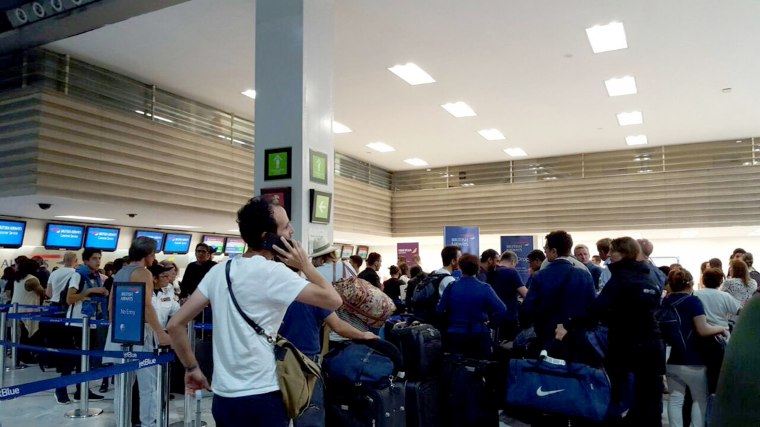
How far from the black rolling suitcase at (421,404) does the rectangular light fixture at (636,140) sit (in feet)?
33.6

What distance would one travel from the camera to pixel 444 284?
5.74 metres

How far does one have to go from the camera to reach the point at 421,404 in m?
4.33

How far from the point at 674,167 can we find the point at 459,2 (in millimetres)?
9379

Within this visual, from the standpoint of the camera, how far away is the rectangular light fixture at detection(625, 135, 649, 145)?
12.8 metres

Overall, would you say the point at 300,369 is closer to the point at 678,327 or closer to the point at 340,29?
the point at 678,327

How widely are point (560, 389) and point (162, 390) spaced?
2.74m

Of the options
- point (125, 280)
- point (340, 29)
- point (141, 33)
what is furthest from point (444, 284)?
point (141, 33)

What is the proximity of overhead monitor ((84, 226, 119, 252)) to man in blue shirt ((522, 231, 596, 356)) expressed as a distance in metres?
9.63

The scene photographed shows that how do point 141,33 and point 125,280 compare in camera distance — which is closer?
point 125,280

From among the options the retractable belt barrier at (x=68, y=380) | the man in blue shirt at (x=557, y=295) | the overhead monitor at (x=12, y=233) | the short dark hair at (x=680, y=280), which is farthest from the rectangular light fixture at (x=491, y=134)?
the retractable belt barrier at (x=68, y=380)

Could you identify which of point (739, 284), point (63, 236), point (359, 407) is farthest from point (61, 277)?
point (739, 284)

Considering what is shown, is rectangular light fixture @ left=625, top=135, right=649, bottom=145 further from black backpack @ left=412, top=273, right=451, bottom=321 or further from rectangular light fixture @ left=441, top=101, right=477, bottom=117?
black backpack @ left=412, top=273, right=451, bottom=321

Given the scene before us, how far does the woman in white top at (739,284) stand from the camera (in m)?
5.55

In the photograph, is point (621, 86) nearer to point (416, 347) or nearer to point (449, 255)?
point (449, 255)
